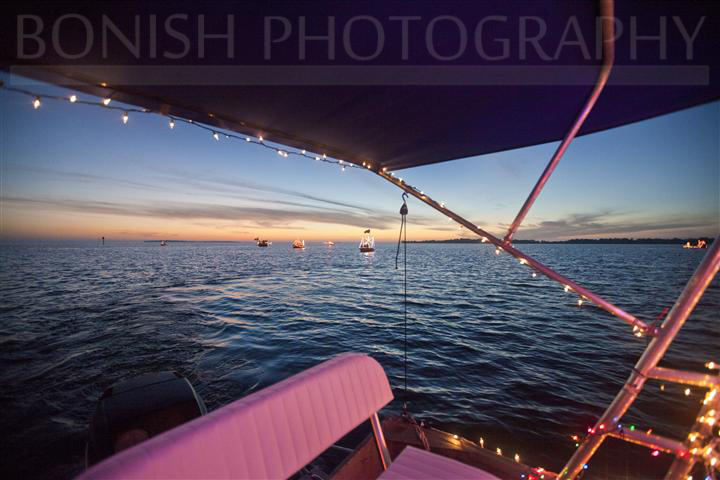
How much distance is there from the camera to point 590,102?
1.98m

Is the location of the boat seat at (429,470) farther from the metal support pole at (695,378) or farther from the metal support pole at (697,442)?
the metal support pole at (695,378)

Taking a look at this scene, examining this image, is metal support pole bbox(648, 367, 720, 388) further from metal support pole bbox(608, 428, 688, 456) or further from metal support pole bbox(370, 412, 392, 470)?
metal support pole bbox(370, 412, 392, 470)

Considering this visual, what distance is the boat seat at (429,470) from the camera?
207 centimetres

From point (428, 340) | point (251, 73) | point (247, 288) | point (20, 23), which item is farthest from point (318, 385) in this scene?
point (247, 288)

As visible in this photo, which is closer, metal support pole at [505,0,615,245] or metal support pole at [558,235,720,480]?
metal support pole at [505,0,615,245]

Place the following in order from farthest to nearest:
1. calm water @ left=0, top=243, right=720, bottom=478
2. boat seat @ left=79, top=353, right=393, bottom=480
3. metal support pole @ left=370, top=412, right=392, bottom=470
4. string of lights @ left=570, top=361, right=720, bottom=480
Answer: calm water @ left=0, top=243, right=720, bottom=478, metal support pole @ left=370, top=412, right=392, bottom=470, string of lights @ left=570, top=361, right=720, bottom=480, boat seat @ left=79, top=353, right=393, bottom=480

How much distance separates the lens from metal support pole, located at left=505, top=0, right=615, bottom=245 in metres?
1.39

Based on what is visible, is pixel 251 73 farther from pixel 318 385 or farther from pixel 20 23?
pixel 318 385

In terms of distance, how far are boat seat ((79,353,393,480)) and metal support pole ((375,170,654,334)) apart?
5.62ft

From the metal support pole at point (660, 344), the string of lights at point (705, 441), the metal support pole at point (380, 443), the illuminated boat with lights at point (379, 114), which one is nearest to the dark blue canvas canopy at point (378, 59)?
the illuminated boat with lights at point (379, 114)

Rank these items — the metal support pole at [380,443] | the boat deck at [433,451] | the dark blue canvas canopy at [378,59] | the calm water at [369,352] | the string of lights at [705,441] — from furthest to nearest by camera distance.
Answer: the calm water at [369,352]
the boat deck at [433,451]
the metal support pole at [380,443]
the string of lights at [705,441]
the dark blue canvas canopy at [378,59]

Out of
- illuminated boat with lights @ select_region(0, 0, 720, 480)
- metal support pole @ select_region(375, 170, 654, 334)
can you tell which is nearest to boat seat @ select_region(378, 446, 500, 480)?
illuminated boat with lights @ select_region(0, 0, 720, 480)

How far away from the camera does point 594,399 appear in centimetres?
732

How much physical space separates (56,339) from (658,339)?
706 inches
